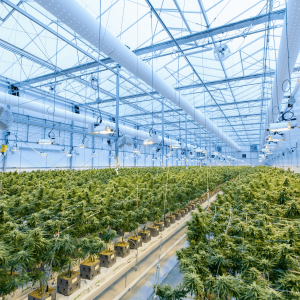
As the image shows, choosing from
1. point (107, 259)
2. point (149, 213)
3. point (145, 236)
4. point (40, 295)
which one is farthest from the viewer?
point (145, 236)

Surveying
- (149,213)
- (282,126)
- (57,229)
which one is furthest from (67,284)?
(282,126)

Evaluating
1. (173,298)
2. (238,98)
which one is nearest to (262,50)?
(238,98)

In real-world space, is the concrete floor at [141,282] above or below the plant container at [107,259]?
below

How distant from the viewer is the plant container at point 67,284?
8.32 feet

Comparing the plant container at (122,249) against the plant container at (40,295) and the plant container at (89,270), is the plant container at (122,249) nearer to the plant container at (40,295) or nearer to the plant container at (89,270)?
the plant container at (89,270)

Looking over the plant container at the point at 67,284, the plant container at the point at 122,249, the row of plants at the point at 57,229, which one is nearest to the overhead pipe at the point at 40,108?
the row of plants at the point at 57,229

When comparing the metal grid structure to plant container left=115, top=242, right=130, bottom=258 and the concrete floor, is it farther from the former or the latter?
the concrete floor

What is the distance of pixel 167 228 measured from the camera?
16.9ft

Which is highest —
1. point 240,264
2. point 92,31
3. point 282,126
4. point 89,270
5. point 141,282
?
point 92,31

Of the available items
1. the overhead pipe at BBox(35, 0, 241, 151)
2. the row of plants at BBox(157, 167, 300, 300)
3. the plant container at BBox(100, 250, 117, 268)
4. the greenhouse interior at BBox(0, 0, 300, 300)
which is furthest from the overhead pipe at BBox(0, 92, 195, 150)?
the row of plants at BBox(157, 167, 300, 300)

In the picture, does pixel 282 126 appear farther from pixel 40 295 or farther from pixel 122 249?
pixel 40 295

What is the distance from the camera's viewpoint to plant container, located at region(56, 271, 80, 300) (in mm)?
2537

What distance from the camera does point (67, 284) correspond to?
2531 millimetres

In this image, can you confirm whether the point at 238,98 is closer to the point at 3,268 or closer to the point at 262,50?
the point at 262,50
